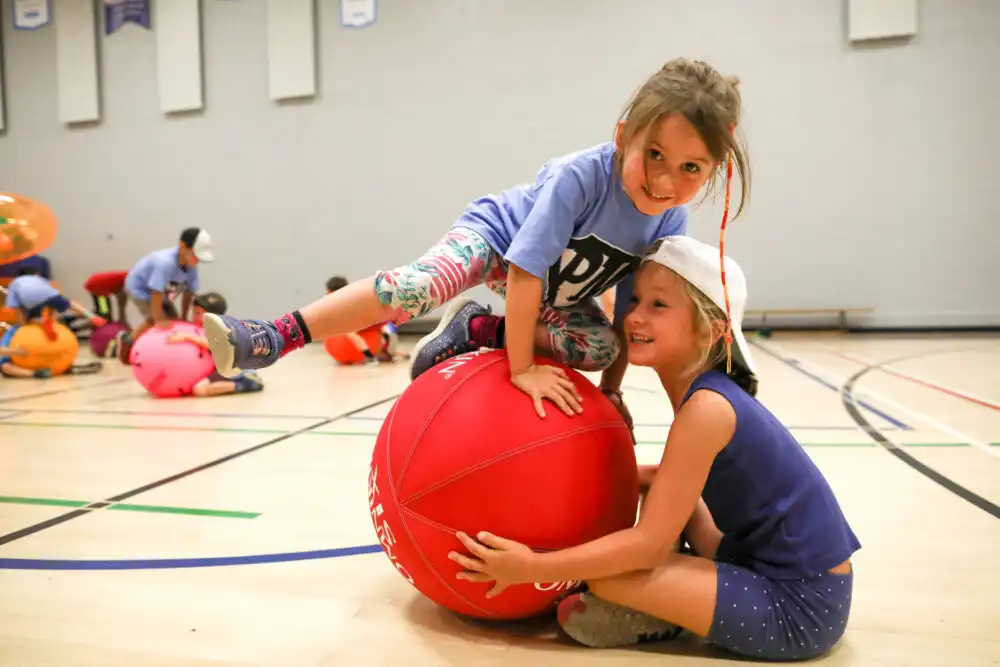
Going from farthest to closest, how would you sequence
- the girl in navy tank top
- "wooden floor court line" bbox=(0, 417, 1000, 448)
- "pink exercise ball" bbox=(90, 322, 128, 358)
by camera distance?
"pink exercise ball" bbox=(90, 322, 128, 358) < "wooden floor court line" bbox=(0, 417, 1000, 448) < the girl in navy tank top

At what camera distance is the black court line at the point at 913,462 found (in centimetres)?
231

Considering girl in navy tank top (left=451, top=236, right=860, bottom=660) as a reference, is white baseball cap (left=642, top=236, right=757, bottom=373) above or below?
above

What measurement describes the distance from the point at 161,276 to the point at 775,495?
220 inches

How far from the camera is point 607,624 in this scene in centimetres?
148

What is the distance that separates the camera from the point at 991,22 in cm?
765

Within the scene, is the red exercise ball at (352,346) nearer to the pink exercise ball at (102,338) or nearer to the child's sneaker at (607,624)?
the pink exercise ball at (102,338)

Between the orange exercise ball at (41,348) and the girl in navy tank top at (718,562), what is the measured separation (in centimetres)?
595

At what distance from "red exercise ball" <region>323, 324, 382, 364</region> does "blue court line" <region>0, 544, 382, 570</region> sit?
4.59m

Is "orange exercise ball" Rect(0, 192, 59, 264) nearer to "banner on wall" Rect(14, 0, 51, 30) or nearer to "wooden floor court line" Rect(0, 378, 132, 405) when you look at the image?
"wooden floor court line" Rect(0, 378, 132, 405)

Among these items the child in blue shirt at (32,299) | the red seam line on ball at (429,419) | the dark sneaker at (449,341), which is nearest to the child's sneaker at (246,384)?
the child in blue shirt at (32,299)

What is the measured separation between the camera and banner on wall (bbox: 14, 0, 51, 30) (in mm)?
9750

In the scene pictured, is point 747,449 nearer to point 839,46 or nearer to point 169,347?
point 169,347

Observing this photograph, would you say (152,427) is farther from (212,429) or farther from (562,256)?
(562,256)

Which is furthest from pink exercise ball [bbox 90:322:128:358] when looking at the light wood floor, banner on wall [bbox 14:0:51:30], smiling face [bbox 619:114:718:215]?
smiling face [bbox 619:114:718:215]
